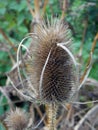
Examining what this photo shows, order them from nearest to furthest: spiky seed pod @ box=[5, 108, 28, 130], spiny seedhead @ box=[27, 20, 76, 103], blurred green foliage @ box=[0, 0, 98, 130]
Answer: spiny seedhead @ box=[27, 20, 76, 103]
spiky seed pod @ box=[5, 108, 28, 130]
blurred green foliage @ box=[0, 0, 98, 130]

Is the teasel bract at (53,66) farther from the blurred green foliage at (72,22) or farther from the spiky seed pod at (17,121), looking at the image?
the blurred green foliage at (72,22)

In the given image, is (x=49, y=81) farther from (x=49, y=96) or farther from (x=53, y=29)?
(x=53, y=29)

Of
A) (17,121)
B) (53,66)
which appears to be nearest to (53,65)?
(53,66)

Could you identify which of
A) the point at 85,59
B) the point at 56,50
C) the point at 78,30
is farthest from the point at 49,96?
the point at 78,30

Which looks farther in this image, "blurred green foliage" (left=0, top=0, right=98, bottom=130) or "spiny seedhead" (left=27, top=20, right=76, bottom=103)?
"blurred green foliage" (left=0, top=0, right=98, bottom=130)

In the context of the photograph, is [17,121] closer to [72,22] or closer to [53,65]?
[53,65]

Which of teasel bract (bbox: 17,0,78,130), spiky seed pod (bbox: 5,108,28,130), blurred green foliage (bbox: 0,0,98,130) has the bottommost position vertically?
spiky seed pod (bbox: 5,108,28,130)

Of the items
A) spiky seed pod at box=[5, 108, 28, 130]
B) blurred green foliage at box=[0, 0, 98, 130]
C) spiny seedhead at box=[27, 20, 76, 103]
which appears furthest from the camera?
blurred green foliage at box=[0, 0, 98, 130]

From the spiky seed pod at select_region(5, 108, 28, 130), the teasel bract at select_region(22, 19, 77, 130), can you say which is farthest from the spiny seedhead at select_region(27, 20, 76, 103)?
the spiky seed pod at select_region(5, 108, 28, 130)

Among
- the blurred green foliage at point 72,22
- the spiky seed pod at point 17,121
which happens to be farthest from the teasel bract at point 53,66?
the blurred green foliage at point 72,22

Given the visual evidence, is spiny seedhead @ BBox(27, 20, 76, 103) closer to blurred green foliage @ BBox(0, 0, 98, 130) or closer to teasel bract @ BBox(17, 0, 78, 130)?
teasel bract @ BBox(17, 0, 78, 130)
